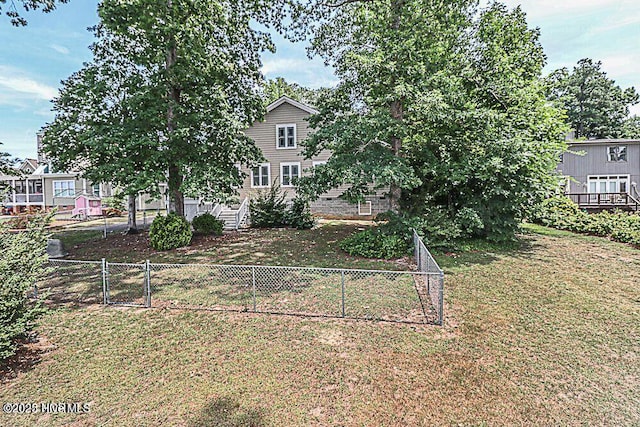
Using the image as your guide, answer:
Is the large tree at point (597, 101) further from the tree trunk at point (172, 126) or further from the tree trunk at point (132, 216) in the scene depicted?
the tree trunk at point (132, 216)

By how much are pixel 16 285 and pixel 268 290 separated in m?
4.51

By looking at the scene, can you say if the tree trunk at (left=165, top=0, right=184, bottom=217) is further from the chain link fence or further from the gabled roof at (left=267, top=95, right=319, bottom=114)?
the gabled roof at (left=267, top=95, right=319, bottom=114)

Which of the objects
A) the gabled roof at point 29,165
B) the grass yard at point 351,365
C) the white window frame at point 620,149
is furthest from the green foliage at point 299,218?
the gabled roof at point 29,165

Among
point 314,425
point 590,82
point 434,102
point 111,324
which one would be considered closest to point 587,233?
point 434,102

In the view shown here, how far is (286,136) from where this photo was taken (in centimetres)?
2203

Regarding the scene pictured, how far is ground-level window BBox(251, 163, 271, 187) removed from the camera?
22375mm

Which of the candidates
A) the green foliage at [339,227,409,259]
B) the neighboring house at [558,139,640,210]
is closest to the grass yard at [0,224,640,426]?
the green foliage at [339,227,409,259]

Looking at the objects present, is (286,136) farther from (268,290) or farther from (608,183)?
(608,183)

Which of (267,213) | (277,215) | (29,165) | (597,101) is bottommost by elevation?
(277,215)

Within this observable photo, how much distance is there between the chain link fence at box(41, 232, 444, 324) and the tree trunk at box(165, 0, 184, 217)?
4514mm

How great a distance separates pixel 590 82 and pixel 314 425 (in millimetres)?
59225

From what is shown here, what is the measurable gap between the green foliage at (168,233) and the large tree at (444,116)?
531 cm

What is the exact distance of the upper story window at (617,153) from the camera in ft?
80.9

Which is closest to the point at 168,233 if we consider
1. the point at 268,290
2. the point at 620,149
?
the point at 268,290
